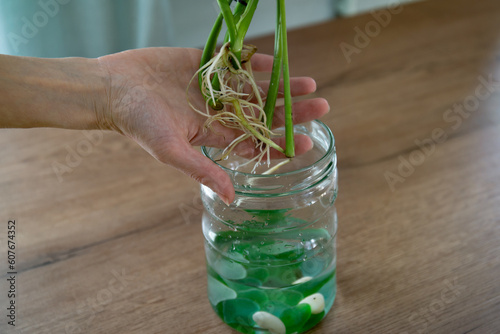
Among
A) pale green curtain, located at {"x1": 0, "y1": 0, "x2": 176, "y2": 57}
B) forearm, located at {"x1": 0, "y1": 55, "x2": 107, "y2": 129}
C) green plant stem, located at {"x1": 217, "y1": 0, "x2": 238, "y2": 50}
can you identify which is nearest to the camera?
green plant stem, located at {"x1": 217, "y1": 0, "x2": 238, "y2": 50}

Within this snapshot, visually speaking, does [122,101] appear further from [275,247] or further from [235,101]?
[275,247]

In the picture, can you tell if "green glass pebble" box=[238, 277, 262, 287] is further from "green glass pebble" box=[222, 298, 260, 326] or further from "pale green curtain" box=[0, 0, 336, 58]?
"pale green curtain" box=[0, 0, 336, 58]

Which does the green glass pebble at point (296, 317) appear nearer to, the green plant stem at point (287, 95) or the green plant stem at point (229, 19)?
the green plant stem at point (287, 95)

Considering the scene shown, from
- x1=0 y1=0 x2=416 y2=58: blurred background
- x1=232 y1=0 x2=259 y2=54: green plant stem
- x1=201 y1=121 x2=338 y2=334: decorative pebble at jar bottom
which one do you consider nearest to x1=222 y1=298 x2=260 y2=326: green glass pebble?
x1=201 y1=121 x2=338 y2=334: decorative pebble at jar bottom

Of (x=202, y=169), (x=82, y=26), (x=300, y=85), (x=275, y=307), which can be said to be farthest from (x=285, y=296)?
(x=82, y=26)

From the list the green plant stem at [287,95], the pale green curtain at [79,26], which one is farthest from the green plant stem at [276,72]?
the pale green curtain at [79,26]
